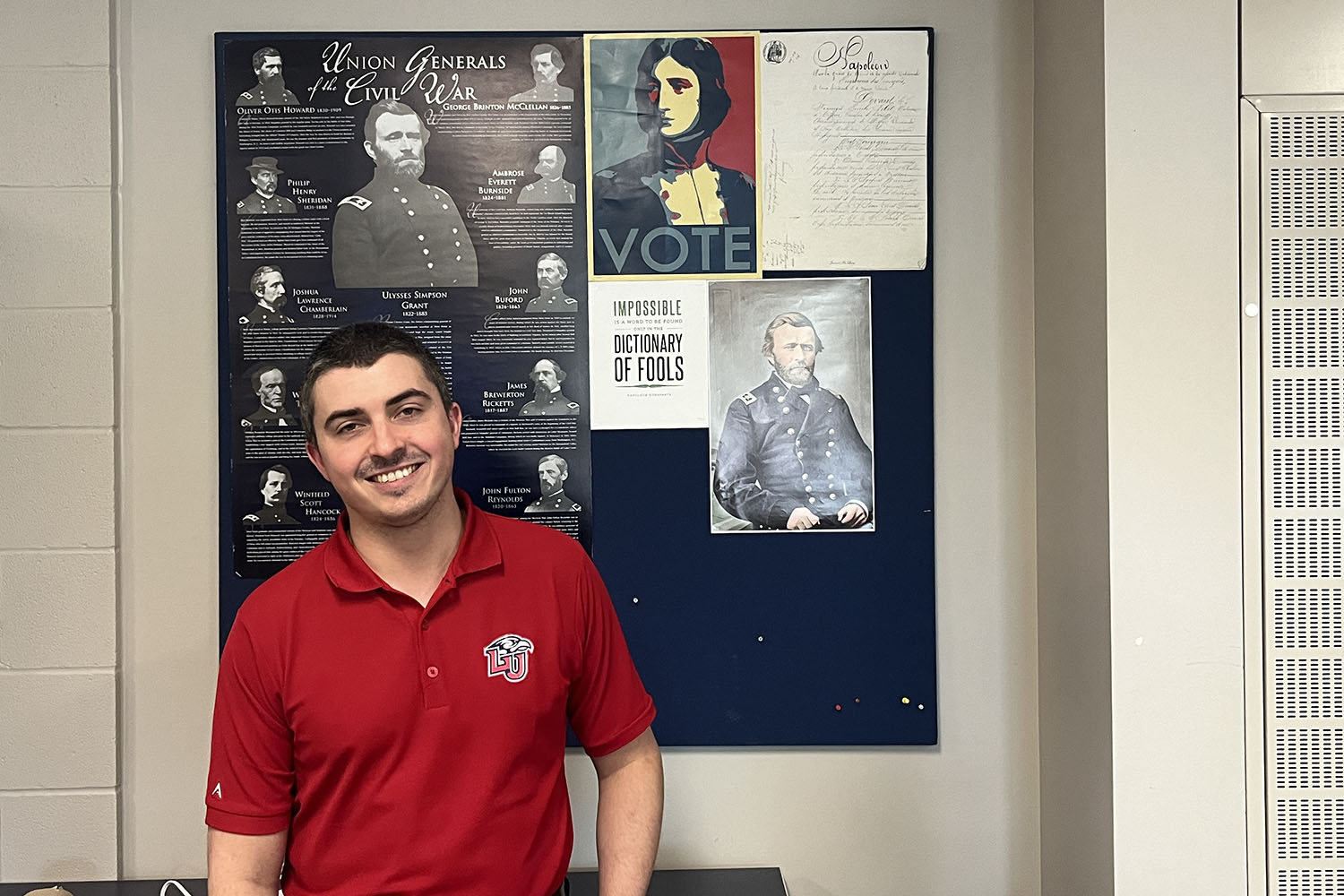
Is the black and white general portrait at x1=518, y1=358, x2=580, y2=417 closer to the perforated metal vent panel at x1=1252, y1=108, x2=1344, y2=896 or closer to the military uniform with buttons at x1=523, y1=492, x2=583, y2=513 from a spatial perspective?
the military uniform with buttons at x1=523, y1=492, x2=583, y2=513

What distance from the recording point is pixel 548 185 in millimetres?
2037

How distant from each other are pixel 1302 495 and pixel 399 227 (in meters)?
1.70

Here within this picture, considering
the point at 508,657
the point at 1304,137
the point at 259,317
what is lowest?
the point at 508,657

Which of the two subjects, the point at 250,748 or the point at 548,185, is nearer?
the point at 250,748

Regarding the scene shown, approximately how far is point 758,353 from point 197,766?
1.41m

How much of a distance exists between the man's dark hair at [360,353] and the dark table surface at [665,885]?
100 cm

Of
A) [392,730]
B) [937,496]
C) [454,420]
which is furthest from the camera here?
[937,496]

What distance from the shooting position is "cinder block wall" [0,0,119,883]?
6.62ft

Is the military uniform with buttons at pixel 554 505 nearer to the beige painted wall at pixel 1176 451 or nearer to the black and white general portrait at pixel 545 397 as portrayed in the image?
the black and white general portrait at pixel 545 397

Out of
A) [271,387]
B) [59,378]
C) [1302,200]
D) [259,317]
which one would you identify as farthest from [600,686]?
[1302,200]

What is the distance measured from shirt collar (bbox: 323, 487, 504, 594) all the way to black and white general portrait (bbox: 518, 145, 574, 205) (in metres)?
0.67

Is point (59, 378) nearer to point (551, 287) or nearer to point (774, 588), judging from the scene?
point (551, 287)

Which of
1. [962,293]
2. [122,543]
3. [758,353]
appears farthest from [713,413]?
[122,543]

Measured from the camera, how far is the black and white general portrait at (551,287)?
204 centimetres
